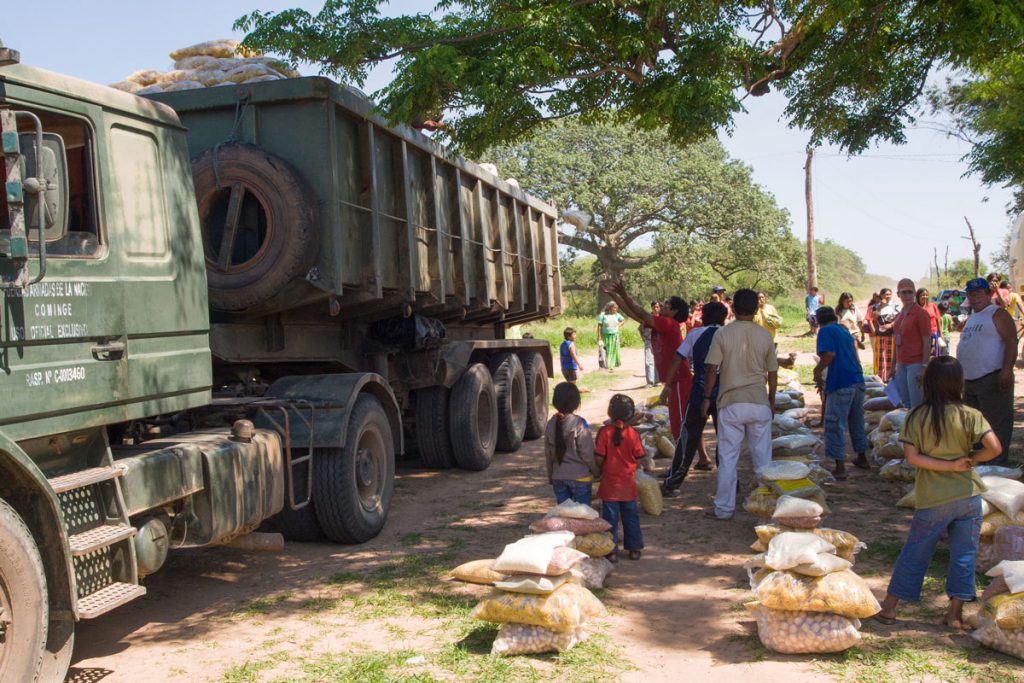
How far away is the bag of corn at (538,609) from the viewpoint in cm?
429

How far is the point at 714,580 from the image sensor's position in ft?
18.4

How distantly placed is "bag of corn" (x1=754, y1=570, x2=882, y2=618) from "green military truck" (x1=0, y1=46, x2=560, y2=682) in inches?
110

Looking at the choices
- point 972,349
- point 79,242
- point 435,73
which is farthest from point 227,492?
point 972,349

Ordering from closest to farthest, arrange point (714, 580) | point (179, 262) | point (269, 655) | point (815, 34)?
point (269, 655) < point (179, 262) < point (714, 580) < point (815, 34)

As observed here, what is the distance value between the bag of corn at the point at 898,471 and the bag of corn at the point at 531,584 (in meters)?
4.55

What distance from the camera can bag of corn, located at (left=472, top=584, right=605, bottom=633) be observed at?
14.1ft

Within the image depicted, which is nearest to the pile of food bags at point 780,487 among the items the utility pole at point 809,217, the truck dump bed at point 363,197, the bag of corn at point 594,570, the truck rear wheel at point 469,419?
the bag of corn at point 594,570

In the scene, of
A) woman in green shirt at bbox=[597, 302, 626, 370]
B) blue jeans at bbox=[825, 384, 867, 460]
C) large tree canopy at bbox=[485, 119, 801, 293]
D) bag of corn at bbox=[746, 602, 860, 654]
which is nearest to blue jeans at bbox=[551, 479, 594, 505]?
bag of corn at bbox=[746, 602, 860, 654]

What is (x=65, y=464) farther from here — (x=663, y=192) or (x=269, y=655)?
(x=663, y=192)

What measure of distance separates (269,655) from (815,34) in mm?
7230

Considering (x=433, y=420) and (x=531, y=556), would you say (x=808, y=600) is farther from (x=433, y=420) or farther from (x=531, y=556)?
(x=433, y=420)

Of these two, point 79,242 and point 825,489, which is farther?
point 825,489

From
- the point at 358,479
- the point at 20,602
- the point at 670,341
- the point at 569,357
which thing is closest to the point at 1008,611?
the point at 20,602

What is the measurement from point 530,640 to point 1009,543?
2718 mm
